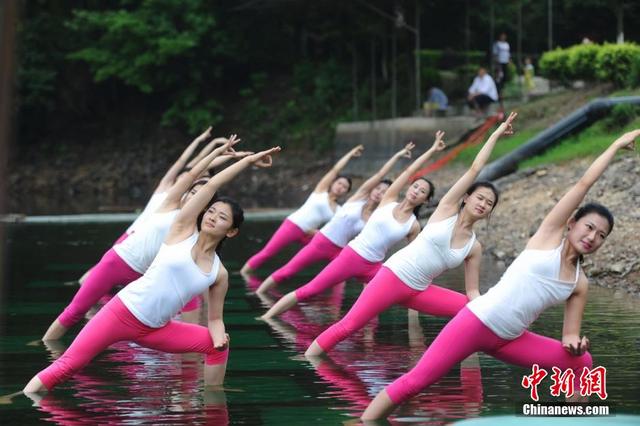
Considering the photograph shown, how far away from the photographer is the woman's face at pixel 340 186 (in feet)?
50.0

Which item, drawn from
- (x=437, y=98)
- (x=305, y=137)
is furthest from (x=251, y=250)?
(x=305, y=137)

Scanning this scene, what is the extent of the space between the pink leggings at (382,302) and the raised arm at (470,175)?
0.63m

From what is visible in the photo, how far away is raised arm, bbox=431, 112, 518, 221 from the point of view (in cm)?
894

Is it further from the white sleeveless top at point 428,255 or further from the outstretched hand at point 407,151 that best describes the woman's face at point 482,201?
the outstretched hand at point 407,151

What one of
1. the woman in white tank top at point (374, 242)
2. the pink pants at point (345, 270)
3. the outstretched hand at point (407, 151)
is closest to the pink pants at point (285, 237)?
the outstretched hand at point (407, 151)

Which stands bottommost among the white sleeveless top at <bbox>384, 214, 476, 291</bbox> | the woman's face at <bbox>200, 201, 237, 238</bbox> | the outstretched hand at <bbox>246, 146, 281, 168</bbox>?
the white sleeveless top at <bbox>384, 214, 476, 291</bbox>

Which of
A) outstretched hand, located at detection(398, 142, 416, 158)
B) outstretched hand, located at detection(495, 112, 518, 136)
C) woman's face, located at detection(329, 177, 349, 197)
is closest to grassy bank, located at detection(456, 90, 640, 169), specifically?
woman's face, located at detection(329, 177, 349, 197)

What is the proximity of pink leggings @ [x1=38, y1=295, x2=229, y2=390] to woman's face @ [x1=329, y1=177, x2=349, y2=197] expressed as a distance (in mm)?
6936

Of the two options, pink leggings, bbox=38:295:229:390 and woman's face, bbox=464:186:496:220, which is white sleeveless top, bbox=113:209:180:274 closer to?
pink leggings, bbox=38:295:229:390

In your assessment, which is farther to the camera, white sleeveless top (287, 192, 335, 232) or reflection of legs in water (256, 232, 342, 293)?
white sleeveless top (287, 192, 335, 232)

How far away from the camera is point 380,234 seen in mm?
12133

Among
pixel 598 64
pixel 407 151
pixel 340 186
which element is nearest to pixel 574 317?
pixel 407 151

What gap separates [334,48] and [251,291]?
31416mm

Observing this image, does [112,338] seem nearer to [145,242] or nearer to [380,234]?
[145,242]
